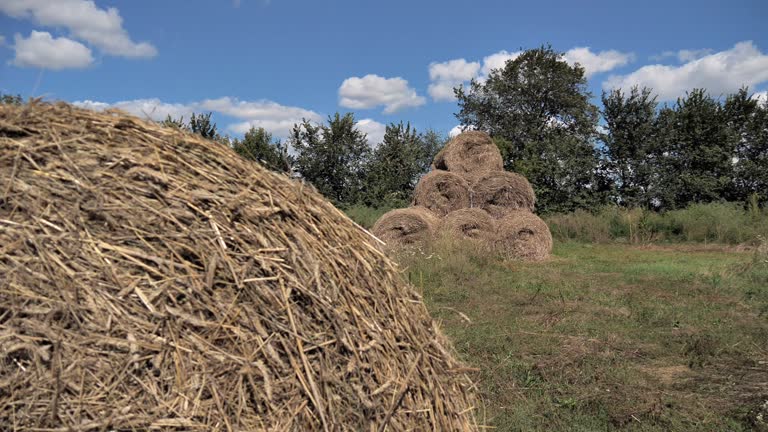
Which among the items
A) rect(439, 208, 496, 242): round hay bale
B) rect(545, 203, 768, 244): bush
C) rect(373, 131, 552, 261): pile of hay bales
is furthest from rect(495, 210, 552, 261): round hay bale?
rect(545, 203, 768, 244): bush

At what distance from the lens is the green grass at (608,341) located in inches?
179

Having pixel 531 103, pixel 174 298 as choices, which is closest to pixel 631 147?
pixel 531 103

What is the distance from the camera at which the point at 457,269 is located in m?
11.0

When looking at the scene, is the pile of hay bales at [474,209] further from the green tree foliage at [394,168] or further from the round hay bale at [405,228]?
the green tree foliage at [394,168]

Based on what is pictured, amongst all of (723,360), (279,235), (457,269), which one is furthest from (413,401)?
(457,269)

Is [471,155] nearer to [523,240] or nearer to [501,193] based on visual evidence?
[501,193]

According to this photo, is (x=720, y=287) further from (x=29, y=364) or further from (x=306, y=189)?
(x=29, y=364)

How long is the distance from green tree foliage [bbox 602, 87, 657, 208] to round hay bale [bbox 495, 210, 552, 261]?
12.1 m

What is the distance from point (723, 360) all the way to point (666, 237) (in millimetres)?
15554

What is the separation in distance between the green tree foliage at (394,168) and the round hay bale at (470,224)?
33.8 ft

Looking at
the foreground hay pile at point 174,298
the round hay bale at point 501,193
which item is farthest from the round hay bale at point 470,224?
the foreground hay pile at point 174,298

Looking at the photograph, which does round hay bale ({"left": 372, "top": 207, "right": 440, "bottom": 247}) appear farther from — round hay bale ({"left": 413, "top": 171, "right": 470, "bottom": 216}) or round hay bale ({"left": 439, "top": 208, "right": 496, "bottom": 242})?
round hay bale ({"left": 413, "top": 171, "right": 470, "bottom": 216})

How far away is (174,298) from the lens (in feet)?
7.67

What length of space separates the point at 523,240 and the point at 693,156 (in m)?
14.7
